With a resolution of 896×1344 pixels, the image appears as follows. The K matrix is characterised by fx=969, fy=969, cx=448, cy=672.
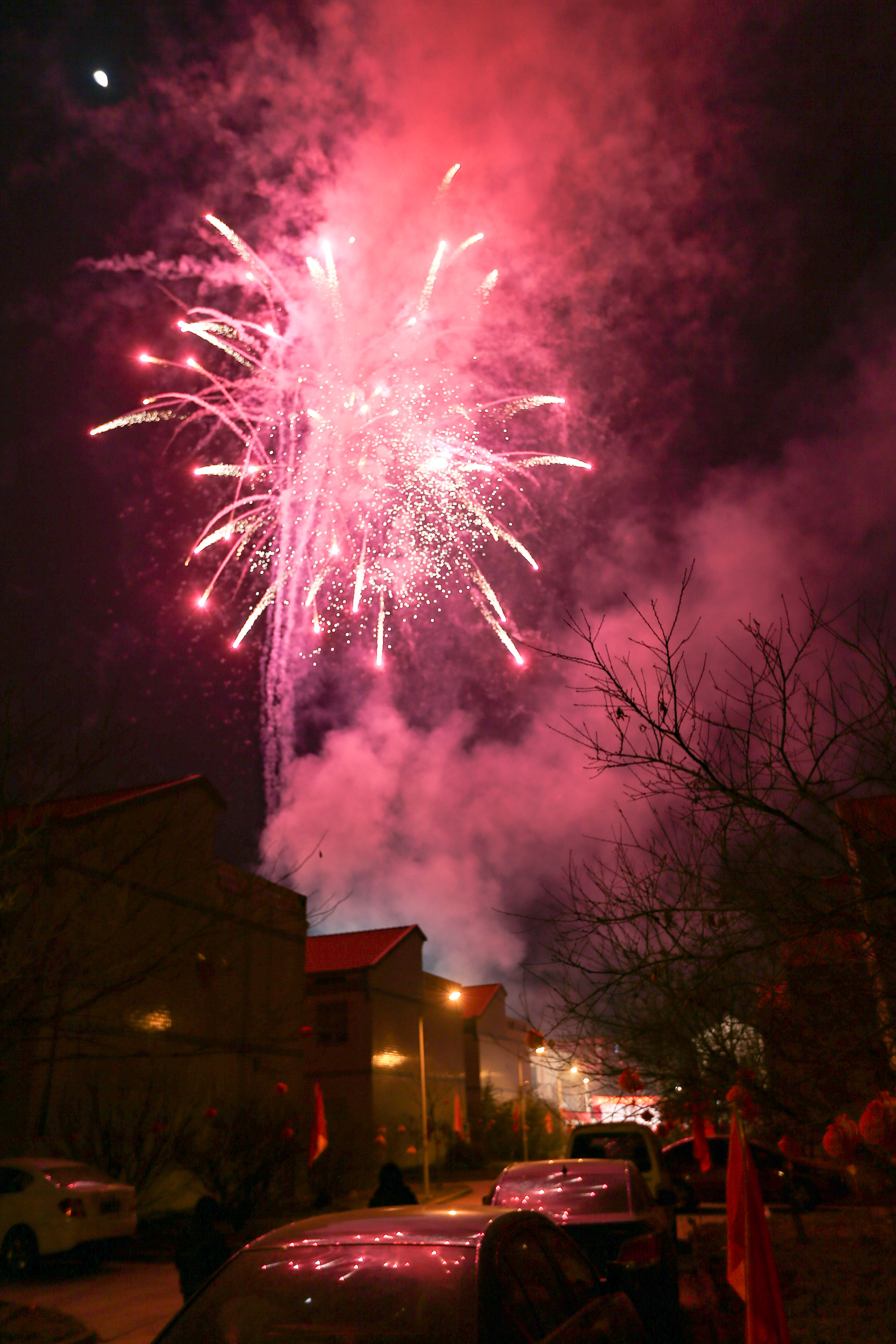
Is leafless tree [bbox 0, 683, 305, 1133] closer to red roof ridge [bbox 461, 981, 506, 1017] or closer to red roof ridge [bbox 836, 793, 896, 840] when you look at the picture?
red roof ridge [bbox 836, 793, 896, 840]

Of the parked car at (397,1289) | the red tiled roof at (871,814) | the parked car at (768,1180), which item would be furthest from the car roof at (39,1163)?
the red tiled roof at (871,814)

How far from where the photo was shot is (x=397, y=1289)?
348 centimetres

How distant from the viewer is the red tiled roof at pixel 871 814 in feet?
22.2

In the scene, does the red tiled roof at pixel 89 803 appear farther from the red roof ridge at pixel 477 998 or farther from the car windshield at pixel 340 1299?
the red roof ridge at pixel 477 998

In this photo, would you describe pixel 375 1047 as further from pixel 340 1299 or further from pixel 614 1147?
pixel 340 1299

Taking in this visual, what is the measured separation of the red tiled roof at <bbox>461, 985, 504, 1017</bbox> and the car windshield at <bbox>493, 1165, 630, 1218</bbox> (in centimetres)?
4288

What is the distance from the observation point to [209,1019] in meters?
24.9

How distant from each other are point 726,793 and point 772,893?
211 centimetres

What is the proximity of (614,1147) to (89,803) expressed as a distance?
575 inches

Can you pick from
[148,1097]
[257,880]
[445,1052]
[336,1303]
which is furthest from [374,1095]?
[336,1303]

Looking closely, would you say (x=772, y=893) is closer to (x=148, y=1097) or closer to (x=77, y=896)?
(x=77, y=896)

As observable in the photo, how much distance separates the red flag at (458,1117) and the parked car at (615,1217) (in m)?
33.7

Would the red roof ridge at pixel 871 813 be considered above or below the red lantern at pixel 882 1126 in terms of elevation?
above

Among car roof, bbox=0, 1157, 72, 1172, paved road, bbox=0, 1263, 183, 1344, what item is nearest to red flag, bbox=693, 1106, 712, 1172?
paved road, bbox=0, 1263, 183, 1344
